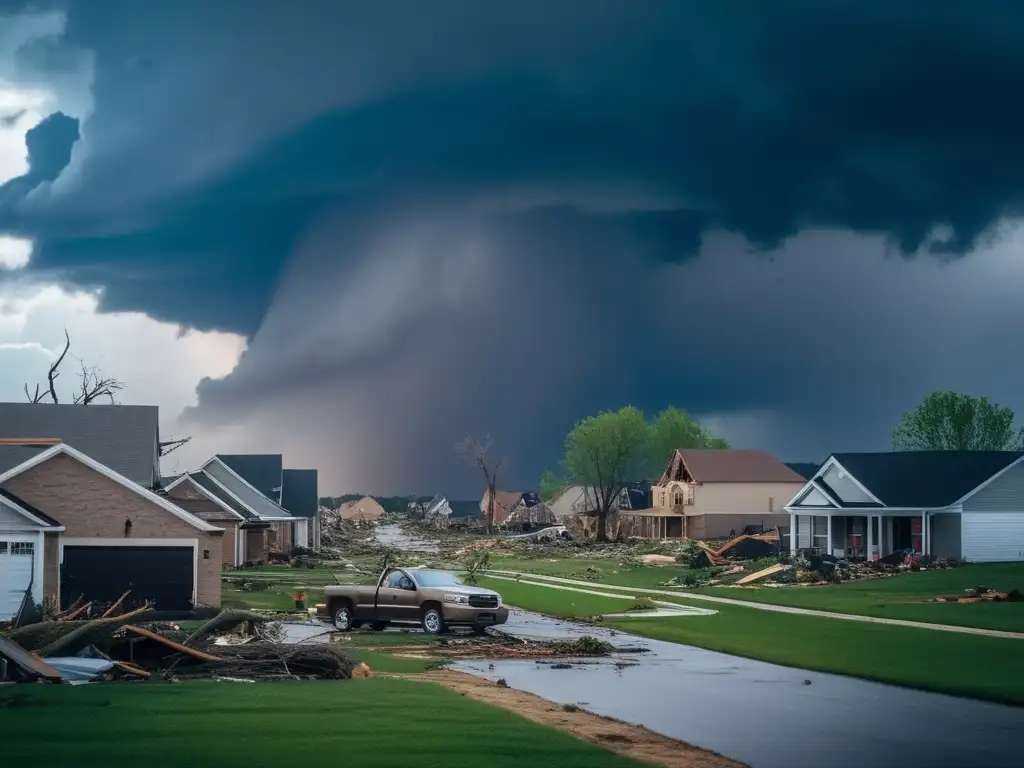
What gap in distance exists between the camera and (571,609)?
4238 centimetres

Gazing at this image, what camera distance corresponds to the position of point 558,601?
45.8m

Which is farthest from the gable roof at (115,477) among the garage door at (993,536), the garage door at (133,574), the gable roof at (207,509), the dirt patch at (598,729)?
the garage door at (993,536)

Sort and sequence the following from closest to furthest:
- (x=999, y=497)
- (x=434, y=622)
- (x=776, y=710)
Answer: (x=776, y=710)
(x=434, y=622)
(x=999, y=497)

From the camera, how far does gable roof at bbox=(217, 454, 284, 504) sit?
88938 mm

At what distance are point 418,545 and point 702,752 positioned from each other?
94941 millimetres

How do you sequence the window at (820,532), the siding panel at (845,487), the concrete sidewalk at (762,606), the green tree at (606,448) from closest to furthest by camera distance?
1. the concrete sidewalk at (762,606)
2. the siding panel at (845,487)
3. the window at (820,532)
4. the green tree at (606,448)

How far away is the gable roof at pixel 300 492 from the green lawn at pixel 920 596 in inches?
1790

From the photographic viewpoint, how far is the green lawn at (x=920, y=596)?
3634cm

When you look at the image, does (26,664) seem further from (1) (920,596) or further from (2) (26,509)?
Result: (1) (920,596)

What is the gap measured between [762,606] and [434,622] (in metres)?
14.8

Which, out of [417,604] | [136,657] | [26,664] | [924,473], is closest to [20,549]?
[417,604]

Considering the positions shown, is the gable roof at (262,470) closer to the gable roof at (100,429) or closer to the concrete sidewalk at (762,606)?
the concrete sidewalk at (762,606)

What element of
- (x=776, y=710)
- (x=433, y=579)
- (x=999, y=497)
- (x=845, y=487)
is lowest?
(x=776, y=710)

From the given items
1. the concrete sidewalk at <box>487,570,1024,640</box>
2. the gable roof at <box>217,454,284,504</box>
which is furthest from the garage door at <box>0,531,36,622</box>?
the gable roof at <box>217,454,284,504</box>
